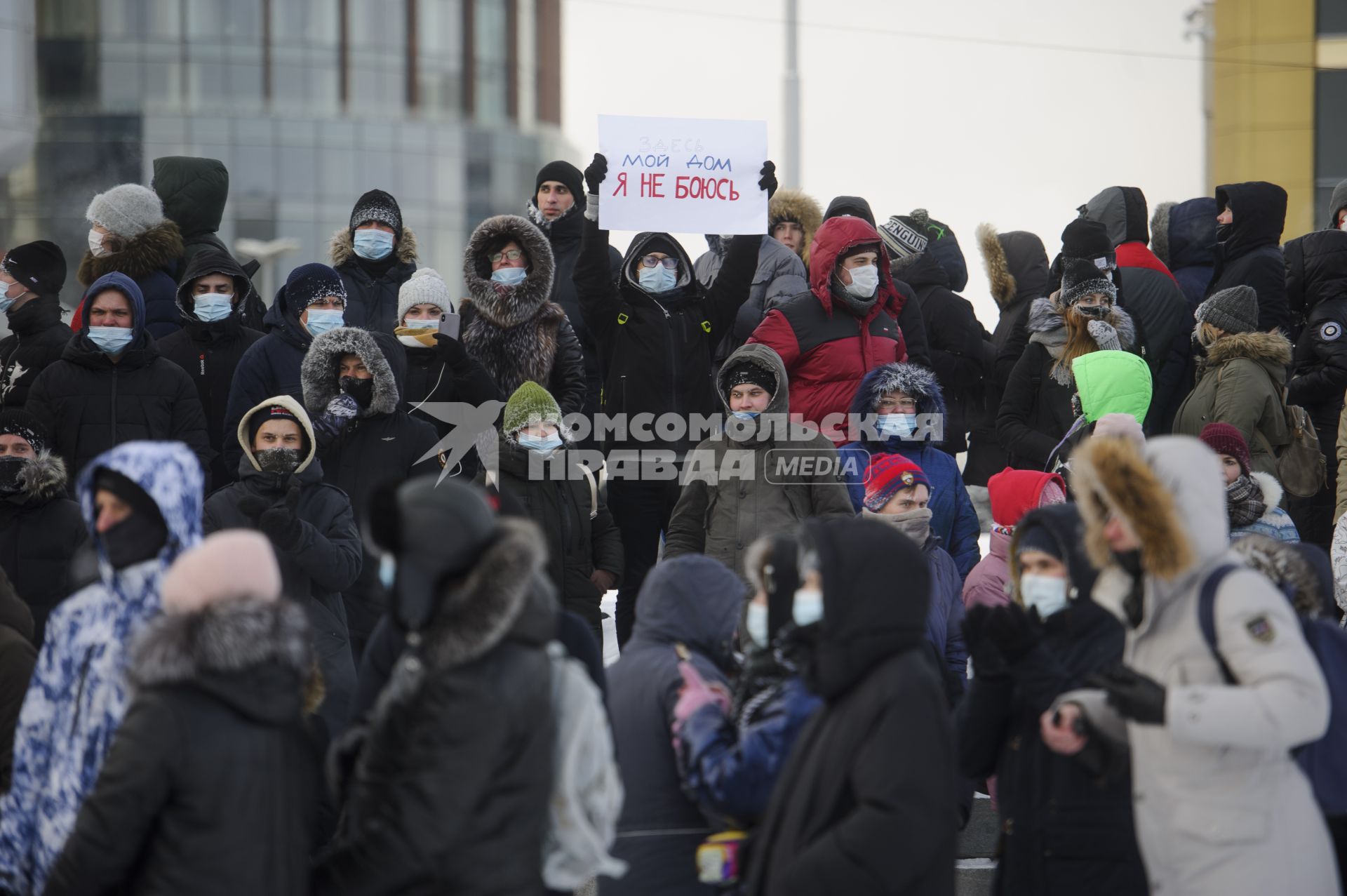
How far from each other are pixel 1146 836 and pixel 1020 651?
58 centimetres

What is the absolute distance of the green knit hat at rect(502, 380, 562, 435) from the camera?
23.9ft

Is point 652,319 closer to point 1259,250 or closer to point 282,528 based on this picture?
point 282,528

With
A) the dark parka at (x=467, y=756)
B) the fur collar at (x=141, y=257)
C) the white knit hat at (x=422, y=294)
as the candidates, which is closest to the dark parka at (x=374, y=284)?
the white knit hat at (x=422, y=294)

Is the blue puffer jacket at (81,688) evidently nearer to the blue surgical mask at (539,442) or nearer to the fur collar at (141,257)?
the blue surgical mask at (539,442)

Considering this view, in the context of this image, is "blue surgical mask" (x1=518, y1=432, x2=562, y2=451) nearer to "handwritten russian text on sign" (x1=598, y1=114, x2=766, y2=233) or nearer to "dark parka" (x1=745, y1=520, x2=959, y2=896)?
"handwritten russian text on sign" (x1=598, y1=114, x2=766, y2=233)

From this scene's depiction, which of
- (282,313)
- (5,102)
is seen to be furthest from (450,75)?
(282,313)

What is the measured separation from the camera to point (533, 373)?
816cm

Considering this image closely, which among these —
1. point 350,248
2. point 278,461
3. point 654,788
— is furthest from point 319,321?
point 654,788

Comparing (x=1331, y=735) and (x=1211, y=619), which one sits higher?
(x=1211, y=619)

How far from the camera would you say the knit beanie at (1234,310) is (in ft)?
27.4

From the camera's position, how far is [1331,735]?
14.6 ft

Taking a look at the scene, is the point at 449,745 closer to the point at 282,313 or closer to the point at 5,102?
the point at 282,313

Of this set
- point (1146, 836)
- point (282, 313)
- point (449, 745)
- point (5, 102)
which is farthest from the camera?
point (5, 102)

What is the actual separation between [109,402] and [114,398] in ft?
0.09
